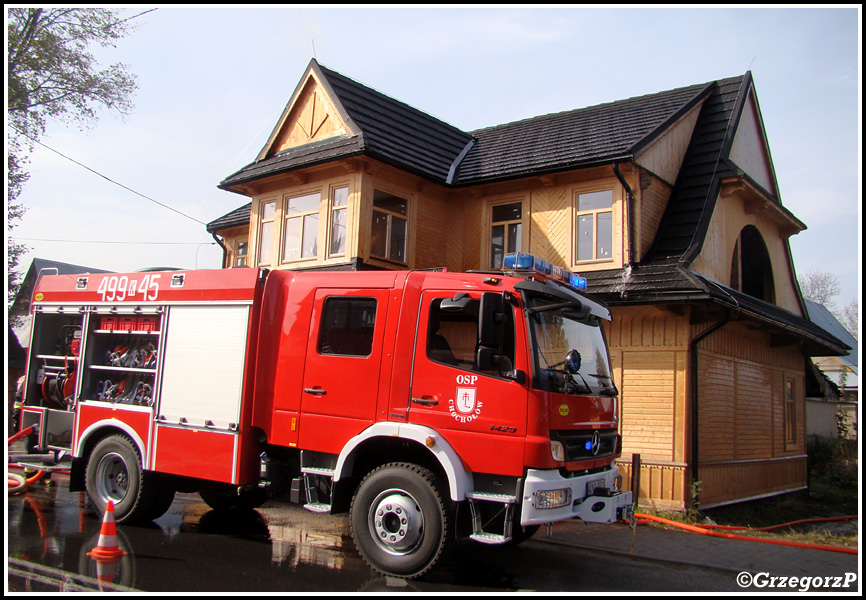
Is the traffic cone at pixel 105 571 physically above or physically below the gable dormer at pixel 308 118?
below

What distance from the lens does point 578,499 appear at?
6.67 meters

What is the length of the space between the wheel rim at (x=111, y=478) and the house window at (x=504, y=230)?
8.25 meters

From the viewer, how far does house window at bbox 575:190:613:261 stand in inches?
514

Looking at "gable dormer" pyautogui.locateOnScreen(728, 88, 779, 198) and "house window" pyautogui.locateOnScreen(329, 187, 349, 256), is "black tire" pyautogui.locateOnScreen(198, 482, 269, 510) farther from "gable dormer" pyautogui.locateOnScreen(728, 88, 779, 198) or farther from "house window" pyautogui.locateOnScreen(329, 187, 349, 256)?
"gable dormer" pyautogui.locateOnScreen(728, 88, 779, 198)

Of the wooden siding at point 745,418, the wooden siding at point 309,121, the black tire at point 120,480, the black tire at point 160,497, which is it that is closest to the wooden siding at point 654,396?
the wooden siding at point 745,418

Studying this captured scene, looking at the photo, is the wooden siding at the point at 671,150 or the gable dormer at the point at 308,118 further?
the gable dormer at the point at 308,118

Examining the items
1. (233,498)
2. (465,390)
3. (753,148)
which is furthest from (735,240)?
(233,498)

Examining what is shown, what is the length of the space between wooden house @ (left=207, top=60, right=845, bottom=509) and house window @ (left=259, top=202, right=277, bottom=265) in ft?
0.11

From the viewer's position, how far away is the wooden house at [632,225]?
1195cm

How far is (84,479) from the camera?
929 centimetres

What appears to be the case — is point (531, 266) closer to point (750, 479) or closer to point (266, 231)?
point (750, 479)

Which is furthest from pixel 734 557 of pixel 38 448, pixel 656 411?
pixel 38 448

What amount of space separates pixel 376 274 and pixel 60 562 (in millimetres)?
4300

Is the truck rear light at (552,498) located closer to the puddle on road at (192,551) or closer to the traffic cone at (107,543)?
the puddle on road at (192,551)
